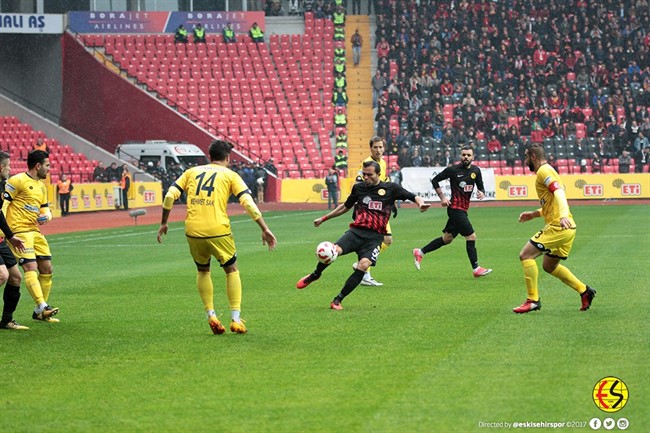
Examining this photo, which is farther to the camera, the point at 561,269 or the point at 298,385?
the point at 561,269

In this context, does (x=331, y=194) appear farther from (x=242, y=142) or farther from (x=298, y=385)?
(x=298, y=385)

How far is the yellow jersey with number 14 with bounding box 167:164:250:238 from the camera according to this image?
37.8 feet

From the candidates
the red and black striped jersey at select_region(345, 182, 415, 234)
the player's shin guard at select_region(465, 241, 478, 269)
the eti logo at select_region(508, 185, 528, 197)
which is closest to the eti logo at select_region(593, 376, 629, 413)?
the red and black striped jersey at select_region(345, 182, 415, 234)

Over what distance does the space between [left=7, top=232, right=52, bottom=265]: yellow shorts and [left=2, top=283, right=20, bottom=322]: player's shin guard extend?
0.31 meters

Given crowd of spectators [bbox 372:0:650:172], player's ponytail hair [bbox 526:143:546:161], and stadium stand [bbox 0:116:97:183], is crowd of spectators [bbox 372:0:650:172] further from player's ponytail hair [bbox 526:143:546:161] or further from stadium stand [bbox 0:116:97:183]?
player's ponytail hair [bbox 526:143:546:161]

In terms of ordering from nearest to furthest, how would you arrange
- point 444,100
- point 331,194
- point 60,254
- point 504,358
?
point 504,358 → point 60,254 → point 331,194 → point 444,100

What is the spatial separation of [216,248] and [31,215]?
2801 millimetres

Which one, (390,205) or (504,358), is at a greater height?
(390,205)

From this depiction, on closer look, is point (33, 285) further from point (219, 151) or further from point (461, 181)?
point (461, 181)

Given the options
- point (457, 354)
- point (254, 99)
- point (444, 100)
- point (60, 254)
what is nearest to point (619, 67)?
point (444, 100)

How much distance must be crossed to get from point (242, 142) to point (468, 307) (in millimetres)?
39467

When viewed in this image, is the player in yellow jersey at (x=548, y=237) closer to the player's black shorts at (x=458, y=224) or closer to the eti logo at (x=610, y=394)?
the eti logo at (x=610, y=394)

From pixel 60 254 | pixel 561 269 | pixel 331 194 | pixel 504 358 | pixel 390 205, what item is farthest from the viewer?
pixel 331 194

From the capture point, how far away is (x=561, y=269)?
12805mm
